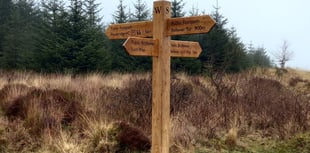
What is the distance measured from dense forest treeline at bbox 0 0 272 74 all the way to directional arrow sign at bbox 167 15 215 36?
12421 mm

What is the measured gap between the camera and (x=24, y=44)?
24.8 m

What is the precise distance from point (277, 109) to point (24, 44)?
2061 cm

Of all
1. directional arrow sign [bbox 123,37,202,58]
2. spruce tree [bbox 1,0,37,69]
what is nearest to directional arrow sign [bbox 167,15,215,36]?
directional arrow sign [bbox 123,37,202,58]

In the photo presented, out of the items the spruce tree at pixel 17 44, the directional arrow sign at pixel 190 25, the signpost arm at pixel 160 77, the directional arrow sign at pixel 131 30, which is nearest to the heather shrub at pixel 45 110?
the directional arrow sign at pixel 131 30

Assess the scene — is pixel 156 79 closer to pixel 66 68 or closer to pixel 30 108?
pixel 30 108

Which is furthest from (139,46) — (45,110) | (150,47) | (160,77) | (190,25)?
(45,110)

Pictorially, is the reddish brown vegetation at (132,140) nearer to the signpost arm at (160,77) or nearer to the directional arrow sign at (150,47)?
the signpost arm at (160,77)

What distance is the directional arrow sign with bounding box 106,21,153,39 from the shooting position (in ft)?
12.6

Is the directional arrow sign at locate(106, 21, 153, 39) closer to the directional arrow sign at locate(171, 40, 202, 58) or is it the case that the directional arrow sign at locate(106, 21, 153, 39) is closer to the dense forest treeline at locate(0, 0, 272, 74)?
the directional arrow sign at locate(171, 40, 202, 58)

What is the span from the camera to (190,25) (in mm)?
3590

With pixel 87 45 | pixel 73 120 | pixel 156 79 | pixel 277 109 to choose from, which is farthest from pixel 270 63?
pixel 156 79

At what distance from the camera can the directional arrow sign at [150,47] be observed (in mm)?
3348

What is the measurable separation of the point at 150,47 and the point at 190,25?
0.46 meters

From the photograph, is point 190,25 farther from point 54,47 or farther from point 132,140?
point 54,47
